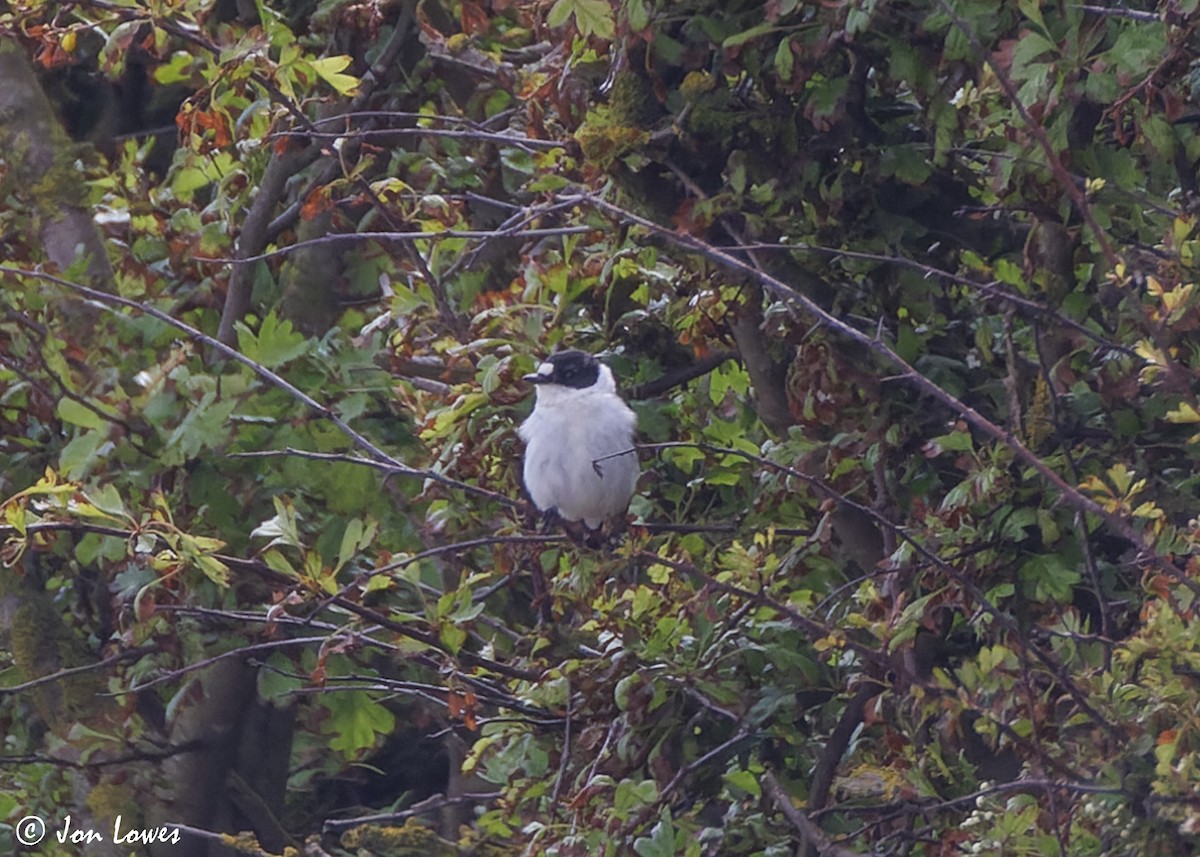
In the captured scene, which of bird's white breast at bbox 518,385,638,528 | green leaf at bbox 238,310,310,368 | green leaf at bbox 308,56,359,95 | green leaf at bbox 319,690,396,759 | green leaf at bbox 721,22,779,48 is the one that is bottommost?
green leaf at bbox 319,690,396,759

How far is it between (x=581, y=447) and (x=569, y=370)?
1.48 ft

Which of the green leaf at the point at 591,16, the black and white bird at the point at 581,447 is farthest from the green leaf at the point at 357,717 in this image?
the green leaf at the point at 591,16

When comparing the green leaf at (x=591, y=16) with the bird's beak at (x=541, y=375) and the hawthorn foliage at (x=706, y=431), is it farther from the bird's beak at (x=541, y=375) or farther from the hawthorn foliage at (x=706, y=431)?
the bird's beak at (x=541, y=375)

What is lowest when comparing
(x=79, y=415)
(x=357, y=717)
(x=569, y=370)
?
(x=357, y=717)

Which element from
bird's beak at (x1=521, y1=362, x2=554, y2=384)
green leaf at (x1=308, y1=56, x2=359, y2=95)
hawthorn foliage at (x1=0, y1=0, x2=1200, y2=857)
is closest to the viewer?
hawthorn foliage at (x1=0, y1=0, x2=1200, y2=857)

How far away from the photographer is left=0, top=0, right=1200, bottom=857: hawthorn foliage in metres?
3.05

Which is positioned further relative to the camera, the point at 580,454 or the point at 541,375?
the point at 580,454

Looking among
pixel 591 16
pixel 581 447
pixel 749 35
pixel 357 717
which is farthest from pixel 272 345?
pixel 749 35

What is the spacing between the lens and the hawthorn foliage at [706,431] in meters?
3.05

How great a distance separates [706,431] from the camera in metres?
4.29

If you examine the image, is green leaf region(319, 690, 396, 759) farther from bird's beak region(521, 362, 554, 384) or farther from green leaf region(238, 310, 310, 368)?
bird's beak region(521, 362, 554, 384)

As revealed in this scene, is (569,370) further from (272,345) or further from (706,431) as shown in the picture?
(272,345)

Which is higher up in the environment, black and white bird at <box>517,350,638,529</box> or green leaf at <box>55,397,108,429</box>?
green leaf at <box>55,397,108,429</box>

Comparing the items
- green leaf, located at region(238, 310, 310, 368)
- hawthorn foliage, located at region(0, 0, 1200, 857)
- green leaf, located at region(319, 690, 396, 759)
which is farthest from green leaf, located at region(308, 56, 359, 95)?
green leaf, located at region(319, 690, 396, 759)
